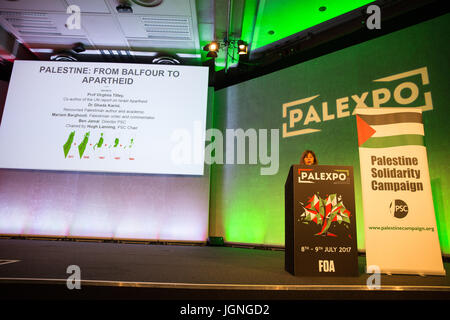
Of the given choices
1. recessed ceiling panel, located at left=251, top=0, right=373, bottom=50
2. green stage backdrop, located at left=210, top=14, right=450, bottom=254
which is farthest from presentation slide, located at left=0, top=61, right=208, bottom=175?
recessed ceiling panel, located at left=251, top=0, right=373, bottom=50

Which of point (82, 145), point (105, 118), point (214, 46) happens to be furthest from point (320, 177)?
point (82, 145)

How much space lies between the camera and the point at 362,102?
141 inches

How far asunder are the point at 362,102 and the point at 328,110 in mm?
446

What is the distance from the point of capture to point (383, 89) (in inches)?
136

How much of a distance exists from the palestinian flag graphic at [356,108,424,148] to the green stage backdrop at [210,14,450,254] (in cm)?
174

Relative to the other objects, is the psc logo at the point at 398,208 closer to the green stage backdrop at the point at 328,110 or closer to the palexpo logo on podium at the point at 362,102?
the green stage backdrop at the point at 328,110

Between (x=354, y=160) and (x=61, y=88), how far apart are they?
4799mm

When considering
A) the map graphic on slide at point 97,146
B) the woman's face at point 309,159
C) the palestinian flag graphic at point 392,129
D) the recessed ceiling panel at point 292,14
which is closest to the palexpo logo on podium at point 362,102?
the recessed ceiling panel at point 292,14

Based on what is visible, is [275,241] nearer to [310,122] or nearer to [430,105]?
[310,122]

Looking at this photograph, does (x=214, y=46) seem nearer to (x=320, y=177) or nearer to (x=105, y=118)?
(x=105, y=118)

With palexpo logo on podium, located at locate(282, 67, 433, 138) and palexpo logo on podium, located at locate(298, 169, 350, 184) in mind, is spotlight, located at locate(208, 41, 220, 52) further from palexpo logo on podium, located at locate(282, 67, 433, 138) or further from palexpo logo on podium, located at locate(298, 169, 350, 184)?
palexpo logo on podium, located at locate(298, 169, 350, 184)

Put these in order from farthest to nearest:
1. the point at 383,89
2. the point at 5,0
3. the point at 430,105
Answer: the point at 5,0 < the point at 383,89 < the point at 430,105
